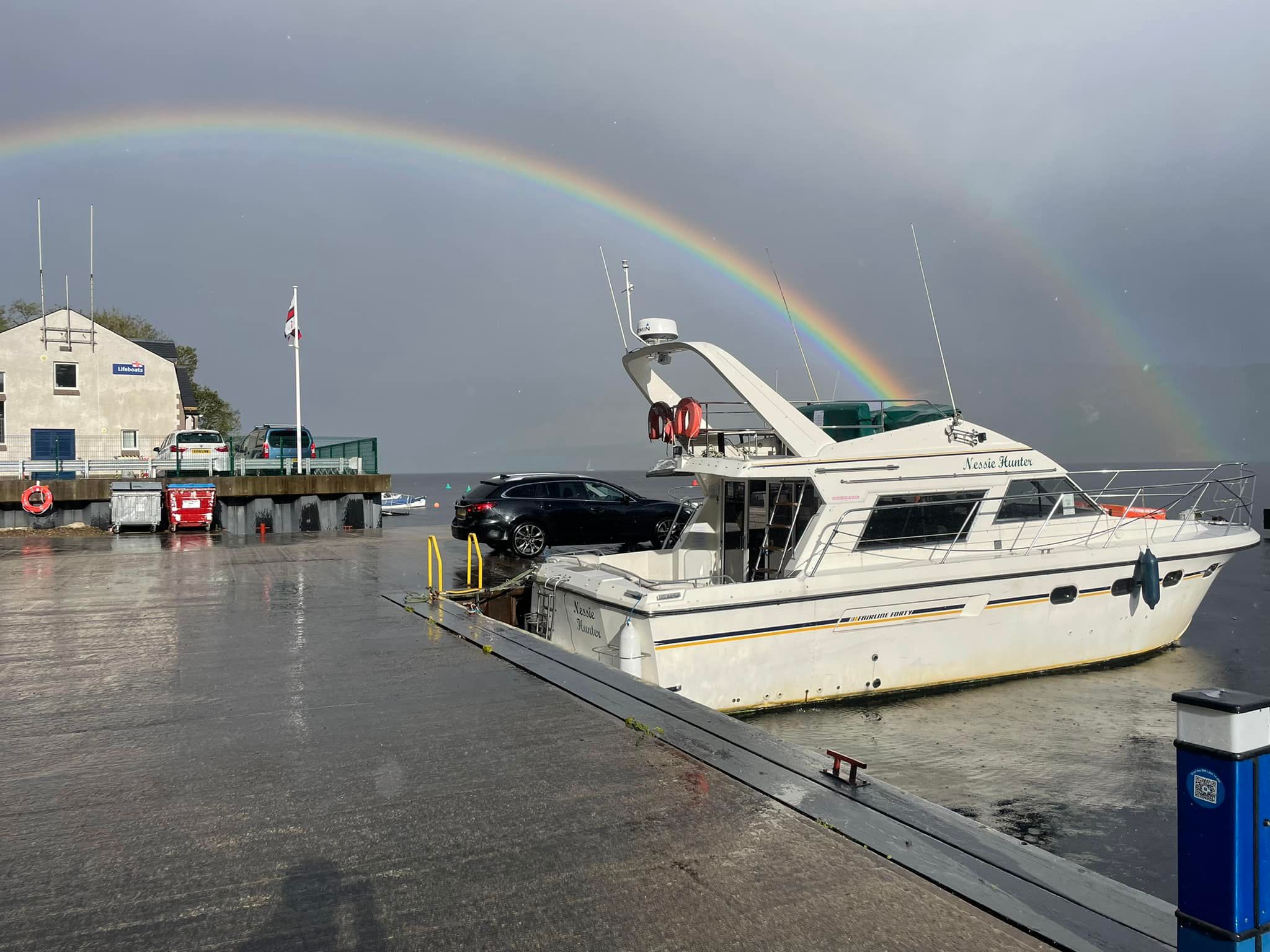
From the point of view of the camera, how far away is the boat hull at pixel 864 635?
921 cm

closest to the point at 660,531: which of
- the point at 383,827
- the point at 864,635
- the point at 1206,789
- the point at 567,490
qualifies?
the point at 567,490

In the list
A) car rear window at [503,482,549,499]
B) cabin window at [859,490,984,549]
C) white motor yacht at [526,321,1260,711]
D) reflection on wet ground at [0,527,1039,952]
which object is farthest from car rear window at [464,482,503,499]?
reflection on wet ground at [0,527,1039,952]

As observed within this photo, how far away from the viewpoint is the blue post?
9.12ft

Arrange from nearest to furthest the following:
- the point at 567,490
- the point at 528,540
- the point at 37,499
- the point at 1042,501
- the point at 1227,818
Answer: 1. the point at 1227,818
2. the point at 1042,501
3. the point at 528,540
4. the point at 567,490
5. the point at 37,499

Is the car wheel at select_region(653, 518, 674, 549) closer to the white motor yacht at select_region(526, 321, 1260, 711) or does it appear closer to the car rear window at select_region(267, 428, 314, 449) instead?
the white motor yacht at select_region(526, 321, 1260, 711)

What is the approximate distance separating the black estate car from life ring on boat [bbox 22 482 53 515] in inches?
521

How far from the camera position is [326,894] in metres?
3.54

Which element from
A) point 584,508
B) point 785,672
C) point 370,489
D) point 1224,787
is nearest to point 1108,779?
point 785,672

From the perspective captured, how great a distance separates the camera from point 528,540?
1741 centimetres

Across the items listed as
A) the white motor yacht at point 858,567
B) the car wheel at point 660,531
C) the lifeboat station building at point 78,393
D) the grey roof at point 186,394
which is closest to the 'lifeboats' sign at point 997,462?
the white motor yacht at point 858,567

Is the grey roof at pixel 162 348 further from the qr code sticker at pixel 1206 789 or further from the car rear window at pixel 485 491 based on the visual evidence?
the qr code sticker at pixel 1206 789

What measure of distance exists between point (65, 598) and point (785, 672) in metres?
8.94

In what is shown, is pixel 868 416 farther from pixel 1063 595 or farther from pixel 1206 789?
pixel 1206 789

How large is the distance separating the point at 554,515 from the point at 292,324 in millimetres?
15201
